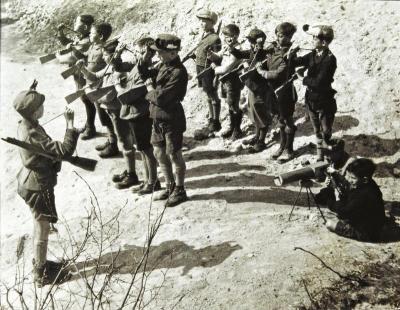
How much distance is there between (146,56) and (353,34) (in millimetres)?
4764

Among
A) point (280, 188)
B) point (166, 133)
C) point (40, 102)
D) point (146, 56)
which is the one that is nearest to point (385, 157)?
point (280, 188)

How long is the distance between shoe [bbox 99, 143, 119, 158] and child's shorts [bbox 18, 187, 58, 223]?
8.83 feet

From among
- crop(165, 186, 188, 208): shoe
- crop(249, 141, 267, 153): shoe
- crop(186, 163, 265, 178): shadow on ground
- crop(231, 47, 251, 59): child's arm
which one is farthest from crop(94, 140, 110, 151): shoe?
crop(231, 47, 251, 59): child's arm

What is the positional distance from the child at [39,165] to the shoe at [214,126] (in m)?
3.48

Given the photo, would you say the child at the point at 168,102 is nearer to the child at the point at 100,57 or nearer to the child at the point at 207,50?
the child at the point at 100,57

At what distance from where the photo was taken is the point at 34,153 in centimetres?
510

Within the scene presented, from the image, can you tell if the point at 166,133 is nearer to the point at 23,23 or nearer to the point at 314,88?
the point at 314,88

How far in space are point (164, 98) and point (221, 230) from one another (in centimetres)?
178

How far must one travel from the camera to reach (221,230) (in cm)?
582

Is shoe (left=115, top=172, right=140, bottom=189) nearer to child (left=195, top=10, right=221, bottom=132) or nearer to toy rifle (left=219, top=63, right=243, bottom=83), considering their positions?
child (left=195, top=10, right=221, bottom=132)

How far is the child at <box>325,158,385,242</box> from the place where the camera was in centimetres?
505

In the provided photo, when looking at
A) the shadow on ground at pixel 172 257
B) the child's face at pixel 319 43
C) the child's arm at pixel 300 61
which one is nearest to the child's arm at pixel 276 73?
the child's arm at pixel 300 61

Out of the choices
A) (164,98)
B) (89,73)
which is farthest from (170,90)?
(89,73)

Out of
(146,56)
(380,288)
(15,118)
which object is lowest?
(380,288)
